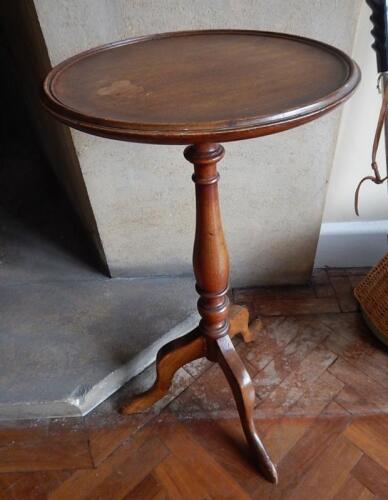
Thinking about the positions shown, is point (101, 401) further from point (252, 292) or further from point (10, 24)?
point (10, 24)

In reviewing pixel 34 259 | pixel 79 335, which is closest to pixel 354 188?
pixel 79 335

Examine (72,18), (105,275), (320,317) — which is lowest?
(320,317)

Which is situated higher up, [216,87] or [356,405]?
[216,87]

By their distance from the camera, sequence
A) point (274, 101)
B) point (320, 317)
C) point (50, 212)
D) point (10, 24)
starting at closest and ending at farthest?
point (274, 101)
point (320, 317)
point (10, 24)
point (50, 212)

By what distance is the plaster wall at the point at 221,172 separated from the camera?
974 millimetres

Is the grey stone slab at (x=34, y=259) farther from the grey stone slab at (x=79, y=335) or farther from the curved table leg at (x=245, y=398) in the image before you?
the curved table leg at (x=245, y=398)

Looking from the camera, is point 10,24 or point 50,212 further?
point 50,212

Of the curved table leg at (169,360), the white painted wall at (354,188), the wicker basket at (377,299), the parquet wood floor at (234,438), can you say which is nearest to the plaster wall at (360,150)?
the white painted wall at (354,188)

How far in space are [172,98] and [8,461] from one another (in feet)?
3.07

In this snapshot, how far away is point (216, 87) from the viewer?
68 cm

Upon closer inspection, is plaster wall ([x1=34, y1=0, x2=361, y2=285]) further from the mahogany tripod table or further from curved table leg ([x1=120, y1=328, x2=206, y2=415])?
curved table leg ([x1=120, y1=328, x2=206, y2=415])

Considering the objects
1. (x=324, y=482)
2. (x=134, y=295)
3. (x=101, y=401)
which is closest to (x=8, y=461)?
(x=101, y=401)

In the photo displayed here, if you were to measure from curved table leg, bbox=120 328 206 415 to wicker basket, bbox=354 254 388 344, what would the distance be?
544mm

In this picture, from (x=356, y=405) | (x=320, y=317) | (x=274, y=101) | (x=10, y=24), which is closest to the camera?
(x=274, y=101)
